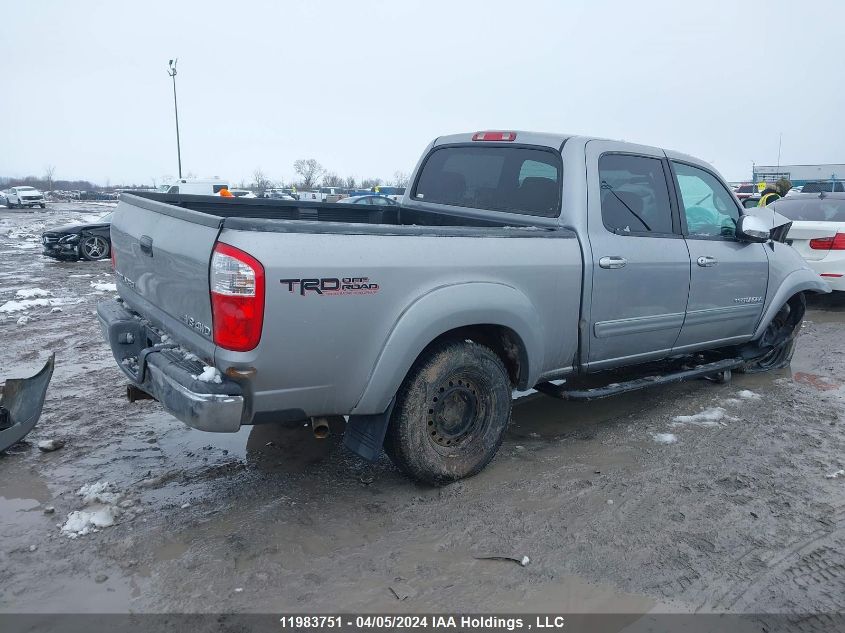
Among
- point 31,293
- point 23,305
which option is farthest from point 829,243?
point 31,293

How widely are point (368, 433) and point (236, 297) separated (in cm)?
106

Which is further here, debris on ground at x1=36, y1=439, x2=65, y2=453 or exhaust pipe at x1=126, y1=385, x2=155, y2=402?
debris on ground at x1=36, y1=439, x2=65, y2=453

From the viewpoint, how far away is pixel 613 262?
13.5 feet

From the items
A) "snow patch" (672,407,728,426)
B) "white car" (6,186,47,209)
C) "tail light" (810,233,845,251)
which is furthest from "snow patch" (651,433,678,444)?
"white car" (6,186,47,209)

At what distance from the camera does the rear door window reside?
4293 millimetres

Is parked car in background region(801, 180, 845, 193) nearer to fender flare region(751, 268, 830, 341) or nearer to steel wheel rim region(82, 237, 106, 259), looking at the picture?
fender flare region(751, 268, 830, 341)

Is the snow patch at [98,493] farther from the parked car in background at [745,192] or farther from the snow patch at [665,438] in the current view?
the parked car in background at [745,192]

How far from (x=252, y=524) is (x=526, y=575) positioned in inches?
53.6

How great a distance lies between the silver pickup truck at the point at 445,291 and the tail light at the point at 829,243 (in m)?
3.94

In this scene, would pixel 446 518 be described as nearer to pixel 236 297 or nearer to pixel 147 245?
pixel 236 297

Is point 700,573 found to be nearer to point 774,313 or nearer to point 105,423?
point 774,313

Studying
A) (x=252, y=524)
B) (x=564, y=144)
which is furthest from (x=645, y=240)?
Result: (x=252, y=524)

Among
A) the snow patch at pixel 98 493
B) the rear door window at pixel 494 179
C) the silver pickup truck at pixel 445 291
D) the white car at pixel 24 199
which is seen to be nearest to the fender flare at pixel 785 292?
the silver pickup truck at pixel 445 291

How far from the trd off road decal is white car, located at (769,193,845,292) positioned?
24.3 feet
